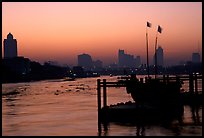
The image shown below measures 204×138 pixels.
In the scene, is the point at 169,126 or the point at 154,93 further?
the point at 154,93

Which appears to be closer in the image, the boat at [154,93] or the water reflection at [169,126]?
the water reflection at [169,126]

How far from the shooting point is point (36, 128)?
2702cm

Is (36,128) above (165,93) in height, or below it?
below

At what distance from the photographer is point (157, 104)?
31.5 meters

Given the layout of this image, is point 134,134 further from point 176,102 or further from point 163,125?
point 176,102

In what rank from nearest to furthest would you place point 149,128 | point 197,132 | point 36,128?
point 197,132
point 149,128
point 36,128

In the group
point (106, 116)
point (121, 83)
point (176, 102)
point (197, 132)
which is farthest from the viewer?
point (176, 102)

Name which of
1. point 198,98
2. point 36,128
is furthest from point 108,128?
point 198,98

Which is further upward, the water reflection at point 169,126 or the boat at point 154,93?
the boat at point 154,93

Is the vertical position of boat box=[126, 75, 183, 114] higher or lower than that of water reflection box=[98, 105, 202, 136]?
higher

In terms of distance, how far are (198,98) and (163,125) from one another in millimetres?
13334

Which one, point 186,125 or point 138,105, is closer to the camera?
point 186,125

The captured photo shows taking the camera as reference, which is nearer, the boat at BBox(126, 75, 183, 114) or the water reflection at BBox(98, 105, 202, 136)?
the water reflection at BBox(98, 105, 202, 136)

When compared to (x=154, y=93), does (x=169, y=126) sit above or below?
below
